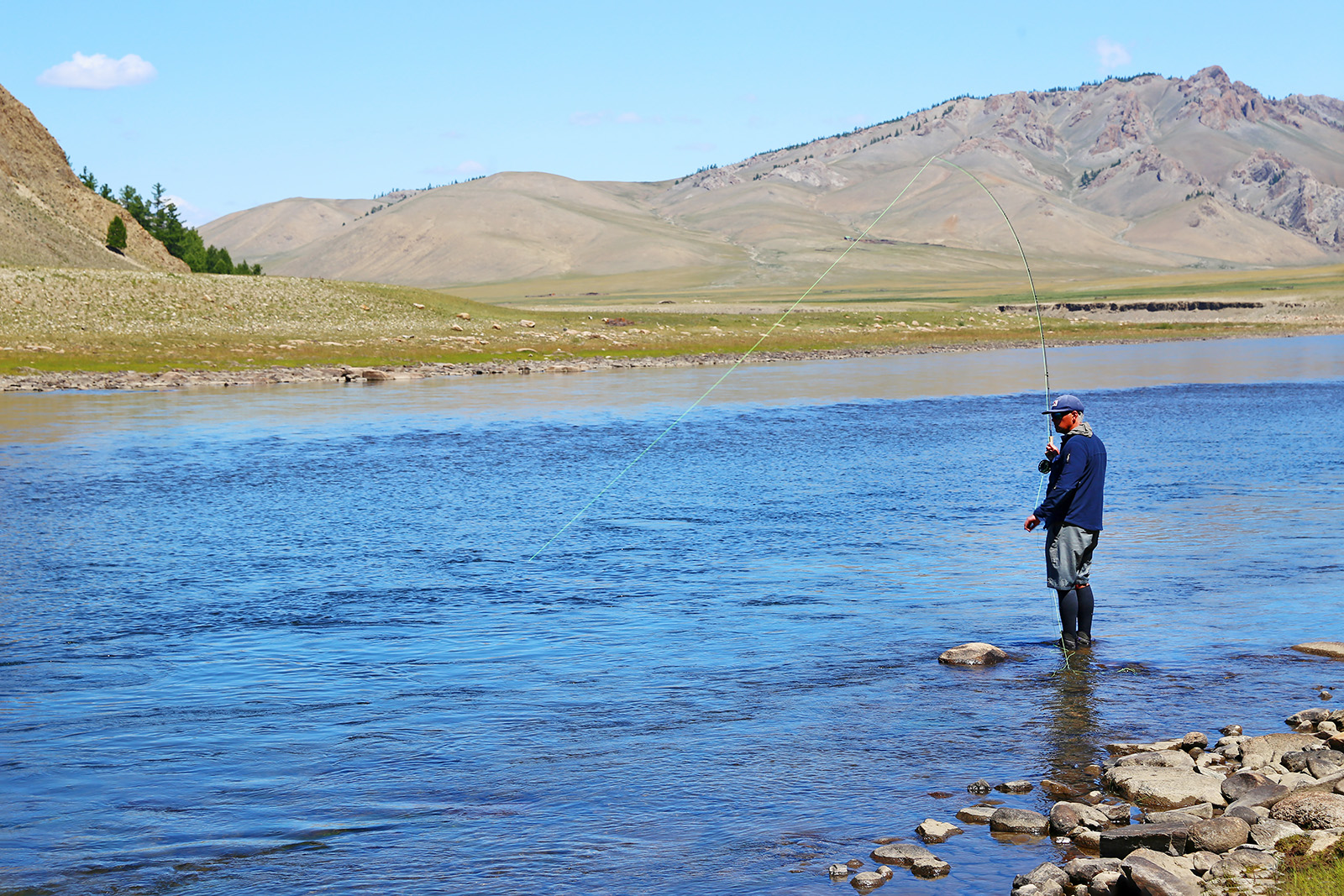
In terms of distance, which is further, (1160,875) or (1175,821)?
(1175,821)

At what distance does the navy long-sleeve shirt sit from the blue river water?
1210 millimetres

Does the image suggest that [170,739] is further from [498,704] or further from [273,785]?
[498,704]

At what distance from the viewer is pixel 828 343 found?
8281cm

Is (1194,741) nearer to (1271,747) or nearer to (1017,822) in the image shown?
(1271,747)

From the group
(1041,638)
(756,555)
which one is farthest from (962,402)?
(1041,638)

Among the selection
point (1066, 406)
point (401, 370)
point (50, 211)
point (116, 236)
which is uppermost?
point (50, 211)

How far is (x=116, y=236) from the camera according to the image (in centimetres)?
9406

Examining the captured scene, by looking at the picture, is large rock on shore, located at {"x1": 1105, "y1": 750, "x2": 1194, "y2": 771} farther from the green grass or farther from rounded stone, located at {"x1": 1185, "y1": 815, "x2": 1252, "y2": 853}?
the green grass

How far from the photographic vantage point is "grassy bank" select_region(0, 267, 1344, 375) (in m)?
58.7

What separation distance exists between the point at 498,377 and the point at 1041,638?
1808 inches

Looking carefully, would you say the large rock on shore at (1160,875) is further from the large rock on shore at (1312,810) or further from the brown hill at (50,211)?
the brown hill at (50,211)

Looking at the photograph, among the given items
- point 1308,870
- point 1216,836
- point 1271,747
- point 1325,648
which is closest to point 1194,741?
point 1271,747

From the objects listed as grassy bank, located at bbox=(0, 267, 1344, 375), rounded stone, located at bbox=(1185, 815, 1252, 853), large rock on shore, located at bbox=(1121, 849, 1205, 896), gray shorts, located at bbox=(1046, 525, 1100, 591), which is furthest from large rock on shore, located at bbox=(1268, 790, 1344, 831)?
grassy bank, located at bbox=(0, 267, 1344, 375)

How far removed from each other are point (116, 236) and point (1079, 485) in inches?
3725
